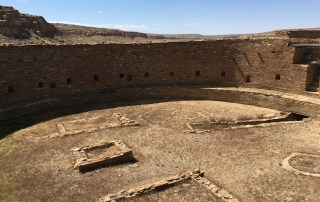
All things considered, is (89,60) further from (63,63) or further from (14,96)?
(14,96)

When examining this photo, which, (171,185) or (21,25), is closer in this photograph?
(171,185)

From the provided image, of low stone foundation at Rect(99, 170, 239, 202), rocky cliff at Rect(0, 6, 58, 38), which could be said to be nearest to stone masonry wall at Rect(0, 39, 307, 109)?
low stone foundation at Rect(99, 170, 239, 202)

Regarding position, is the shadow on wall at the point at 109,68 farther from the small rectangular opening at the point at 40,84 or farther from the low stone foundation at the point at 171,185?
the low stone foundation at the point at 171,185

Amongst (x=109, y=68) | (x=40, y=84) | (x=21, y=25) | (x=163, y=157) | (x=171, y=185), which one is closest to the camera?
(x=171, y=185)

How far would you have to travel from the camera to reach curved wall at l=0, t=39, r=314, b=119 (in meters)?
18.3

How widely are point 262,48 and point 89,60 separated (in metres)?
10.9

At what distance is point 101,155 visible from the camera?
12.5 meters

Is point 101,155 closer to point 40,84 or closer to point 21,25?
point 40,84

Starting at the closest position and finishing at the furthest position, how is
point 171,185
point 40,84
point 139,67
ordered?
point 171,185 → point 40,84 → point 139,67

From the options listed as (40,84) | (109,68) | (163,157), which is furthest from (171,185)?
(109,68)

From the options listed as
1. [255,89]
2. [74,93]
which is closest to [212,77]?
[255,89]

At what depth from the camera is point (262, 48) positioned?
2097cm

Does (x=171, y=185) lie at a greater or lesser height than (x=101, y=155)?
lesser

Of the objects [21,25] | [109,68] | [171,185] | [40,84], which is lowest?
[171,185]
